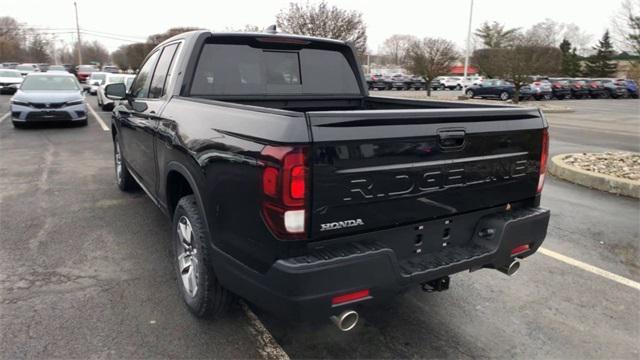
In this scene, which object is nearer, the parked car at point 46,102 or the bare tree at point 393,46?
the parked car at point 46,102

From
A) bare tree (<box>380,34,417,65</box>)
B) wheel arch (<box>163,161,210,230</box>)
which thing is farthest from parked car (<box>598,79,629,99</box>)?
bare tree (<box>380,34,417,65</box>)

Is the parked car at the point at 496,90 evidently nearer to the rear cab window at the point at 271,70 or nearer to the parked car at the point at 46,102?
the parked car at the point at 46,102

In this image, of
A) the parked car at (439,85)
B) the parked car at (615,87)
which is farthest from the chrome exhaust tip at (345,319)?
the parked car at (439,85)

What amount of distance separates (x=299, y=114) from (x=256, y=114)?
0.30 meters

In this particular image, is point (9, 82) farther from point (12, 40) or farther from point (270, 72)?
point (12, 40)

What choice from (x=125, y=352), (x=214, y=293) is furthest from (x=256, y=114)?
(x=125, y=352)

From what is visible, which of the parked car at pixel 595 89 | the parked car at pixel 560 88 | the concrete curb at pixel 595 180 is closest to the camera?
the concrete curb at pixel 595 180

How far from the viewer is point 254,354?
9.45ft

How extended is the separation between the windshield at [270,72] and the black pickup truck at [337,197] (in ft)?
0.42

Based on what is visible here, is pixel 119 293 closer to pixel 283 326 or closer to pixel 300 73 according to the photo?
pixel 283 326

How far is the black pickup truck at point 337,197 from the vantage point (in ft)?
7.43

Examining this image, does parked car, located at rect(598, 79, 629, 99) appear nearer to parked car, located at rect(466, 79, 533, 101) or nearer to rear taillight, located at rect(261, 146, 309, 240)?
parked car, located at rect(466, 79, 533, 101)

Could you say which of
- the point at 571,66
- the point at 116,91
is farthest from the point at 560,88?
the point at 116,91

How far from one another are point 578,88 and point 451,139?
137 feet
